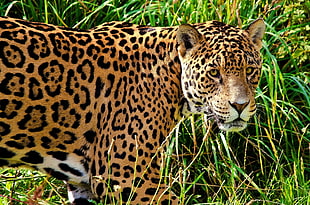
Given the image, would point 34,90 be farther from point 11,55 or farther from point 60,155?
point 60,155

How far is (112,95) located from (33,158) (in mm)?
849

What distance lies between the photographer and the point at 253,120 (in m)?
8.02

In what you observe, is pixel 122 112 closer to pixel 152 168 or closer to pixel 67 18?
pixel 152 168

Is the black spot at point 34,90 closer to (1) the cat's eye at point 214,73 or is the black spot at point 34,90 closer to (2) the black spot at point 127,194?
(2) the black spot at point 127,194

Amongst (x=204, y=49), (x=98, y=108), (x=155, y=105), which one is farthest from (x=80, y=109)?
(x=204, y=49)

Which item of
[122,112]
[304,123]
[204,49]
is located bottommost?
[304,123]

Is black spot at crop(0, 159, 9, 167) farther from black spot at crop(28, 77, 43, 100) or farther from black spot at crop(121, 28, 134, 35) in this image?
black spot at crop(121, 28, 134, 35)

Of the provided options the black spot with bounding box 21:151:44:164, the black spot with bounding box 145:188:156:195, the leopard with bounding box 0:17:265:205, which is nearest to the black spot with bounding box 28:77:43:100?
the leopard with bounding box 0:17:265:205

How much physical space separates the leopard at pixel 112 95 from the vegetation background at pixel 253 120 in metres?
0.98

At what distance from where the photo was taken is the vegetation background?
7.37 metres

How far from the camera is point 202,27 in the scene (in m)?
6.48

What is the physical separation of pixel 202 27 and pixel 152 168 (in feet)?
4.44

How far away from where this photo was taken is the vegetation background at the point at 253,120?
7.37 meters

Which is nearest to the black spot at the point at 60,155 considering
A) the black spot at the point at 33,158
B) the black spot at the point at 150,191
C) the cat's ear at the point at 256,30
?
the black spot at the point at 33,158
